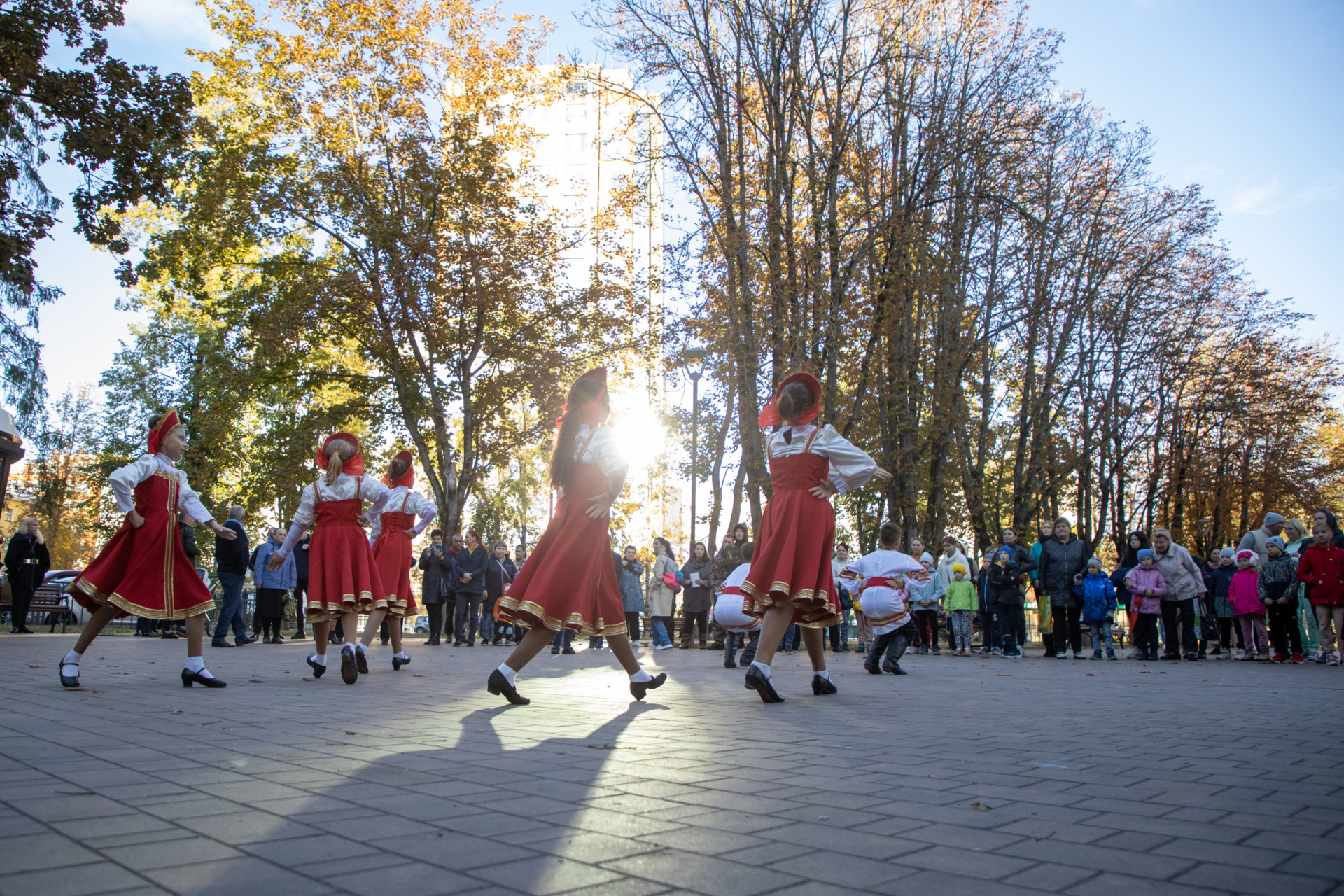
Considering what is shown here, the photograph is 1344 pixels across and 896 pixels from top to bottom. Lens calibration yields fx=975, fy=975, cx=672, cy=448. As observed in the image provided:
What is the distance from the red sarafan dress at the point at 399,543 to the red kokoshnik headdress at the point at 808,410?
12.7 feet

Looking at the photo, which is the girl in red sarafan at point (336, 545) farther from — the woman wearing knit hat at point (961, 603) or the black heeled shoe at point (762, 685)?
the woman wearing knit hat at point (961, 603)

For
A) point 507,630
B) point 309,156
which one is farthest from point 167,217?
point 507,630

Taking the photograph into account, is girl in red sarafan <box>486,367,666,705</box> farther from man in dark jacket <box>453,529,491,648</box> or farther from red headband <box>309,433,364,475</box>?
man in dark jacket <box>453,529,491,648</box>

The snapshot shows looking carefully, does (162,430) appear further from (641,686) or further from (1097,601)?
(1097,601)

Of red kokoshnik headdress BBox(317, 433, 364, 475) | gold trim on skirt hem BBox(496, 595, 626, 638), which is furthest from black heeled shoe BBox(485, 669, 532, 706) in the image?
red kokoshnik headdress BBox(317, 433, 364, 475)

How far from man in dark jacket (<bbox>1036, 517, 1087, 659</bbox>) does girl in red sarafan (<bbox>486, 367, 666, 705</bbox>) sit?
1038 cm

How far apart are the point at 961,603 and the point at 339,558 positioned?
11677mm

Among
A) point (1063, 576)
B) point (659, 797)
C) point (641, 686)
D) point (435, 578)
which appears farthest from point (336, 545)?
point (1063, 576)

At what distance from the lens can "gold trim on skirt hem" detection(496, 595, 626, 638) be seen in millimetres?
6449

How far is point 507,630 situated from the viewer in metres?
21.9

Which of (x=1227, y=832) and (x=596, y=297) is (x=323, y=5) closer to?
(x=596, y=297)

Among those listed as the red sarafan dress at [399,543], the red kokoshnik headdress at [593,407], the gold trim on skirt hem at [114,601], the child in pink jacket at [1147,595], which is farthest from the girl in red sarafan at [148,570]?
the child in pink jacket at [1147,595]

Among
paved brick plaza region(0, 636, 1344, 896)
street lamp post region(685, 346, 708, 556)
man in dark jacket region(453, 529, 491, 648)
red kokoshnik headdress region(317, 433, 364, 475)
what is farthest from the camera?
street lamp post region(685, 346, 708, 556)

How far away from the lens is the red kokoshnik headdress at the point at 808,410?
25.2ft
